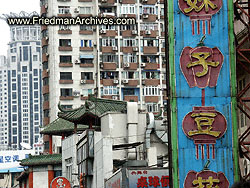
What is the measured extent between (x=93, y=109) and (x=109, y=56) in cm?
3965

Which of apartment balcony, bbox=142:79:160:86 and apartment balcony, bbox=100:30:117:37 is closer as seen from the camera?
apartment balcony, bbox=100:30:117:37

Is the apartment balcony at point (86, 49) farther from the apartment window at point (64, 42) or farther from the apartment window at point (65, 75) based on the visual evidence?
the apartment window at point (65, 75)

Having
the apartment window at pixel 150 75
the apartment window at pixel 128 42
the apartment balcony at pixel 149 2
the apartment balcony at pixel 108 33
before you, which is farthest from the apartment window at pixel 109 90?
the apartment balcony at pixel 149 2

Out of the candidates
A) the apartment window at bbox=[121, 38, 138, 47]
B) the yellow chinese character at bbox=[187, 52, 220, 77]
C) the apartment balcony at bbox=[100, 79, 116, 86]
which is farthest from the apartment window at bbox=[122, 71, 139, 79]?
the yellow chinese character at bbox=[187, 52, 220, 77]

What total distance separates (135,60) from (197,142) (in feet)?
220

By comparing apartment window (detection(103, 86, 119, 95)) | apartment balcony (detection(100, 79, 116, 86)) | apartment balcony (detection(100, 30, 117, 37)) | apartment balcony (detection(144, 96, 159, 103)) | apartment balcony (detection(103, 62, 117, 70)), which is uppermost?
apartment balcony (detection(100, 30, 117, 37))

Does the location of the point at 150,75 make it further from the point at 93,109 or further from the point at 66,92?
the point at 93,109

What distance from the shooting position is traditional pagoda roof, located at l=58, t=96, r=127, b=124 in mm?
54362

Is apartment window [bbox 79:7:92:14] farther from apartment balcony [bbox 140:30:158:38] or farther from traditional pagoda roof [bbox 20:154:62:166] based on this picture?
traditional pagoda roof [bbox 20:154:62:166]

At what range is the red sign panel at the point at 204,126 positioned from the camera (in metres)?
28.4

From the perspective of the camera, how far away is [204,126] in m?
28.4

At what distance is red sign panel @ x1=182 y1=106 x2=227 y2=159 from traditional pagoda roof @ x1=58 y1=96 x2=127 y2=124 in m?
24.8

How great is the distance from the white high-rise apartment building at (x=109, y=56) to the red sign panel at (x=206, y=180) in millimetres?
65445

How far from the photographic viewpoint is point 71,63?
9600cm
